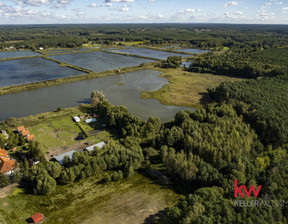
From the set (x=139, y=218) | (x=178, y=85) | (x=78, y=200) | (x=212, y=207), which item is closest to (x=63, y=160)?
(x=78, y=200)

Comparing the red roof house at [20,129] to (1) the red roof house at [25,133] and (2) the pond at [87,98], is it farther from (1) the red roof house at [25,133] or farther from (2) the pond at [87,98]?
(2) the pond at [87,98]

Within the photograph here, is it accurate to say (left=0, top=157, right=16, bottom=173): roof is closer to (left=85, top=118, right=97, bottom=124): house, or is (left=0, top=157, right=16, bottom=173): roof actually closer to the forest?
the forest

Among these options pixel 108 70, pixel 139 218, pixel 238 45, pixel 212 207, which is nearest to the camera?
pixel 212 207

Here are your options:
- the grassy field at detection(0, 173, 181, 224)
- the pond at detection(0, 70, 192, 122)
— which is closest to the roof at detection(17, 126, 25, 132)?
the pond at detection(0, 70, 192, 122)

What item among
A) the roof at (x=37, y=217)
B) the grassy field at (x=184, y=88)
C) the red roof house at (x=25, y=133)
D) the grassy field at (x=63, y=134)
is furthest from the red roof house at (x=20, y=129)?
the grassy field at (x=184, y=88)

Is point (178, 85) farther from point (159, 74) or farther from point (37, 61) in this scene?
point (37, 61)

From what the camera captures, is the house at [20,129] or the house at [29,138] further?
the house at [20,129]
